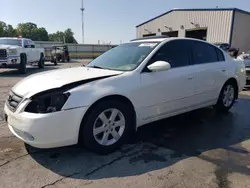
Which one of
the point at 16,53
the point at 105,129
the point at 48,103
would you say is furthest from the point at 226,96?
the point at 16,53

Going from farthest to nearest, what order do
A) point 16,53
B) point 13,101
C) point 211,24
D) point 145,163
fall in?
point 211,24
point 16,53
point 13,101
point 145,163

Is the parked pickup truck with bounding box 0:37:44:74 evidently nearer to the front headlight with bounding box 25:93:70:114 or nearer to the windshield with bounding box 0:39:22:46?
the windshield with bounding box 0:39:22:46

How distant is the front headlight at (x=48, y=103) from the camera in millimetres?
2932

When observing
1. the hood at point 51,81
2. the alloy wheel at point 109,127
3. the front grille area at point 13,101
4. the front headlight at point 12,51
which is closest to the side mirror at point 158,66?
the hood at point 51,81

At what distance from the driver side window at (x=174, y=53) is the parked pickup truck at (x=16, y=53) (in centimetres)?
1051

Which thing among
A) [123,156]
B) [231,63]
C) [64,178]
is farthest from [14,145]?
[231,63]

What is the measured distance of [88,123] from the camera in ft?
10.3

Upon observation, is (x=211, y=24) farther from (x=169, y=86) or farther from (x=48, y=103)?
(x=48, y=103)

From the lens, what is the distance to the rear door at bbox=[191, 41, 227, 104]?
459cm

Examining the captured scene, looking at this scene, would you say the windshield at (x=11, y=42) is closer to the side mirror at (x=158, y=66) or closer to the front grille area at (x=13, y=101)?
the front grille area at (x=13, y=101)

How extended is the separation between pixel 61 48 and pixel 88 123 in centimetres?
2516

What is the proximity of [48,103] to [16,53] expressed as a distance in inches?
430

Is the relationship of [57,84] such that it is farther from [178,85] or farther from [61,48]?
[61,48]

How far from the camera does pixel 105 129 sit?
133 inches
